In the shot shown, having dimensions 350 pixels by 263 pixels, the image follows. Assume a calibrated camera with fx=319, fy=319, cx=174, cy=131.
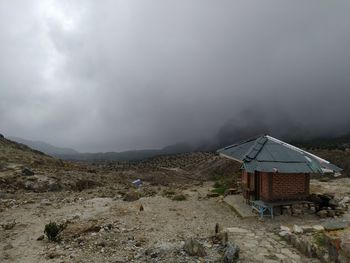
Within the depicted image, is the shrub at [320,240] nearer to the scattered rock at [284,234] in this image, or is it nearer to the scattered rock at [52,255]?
the scattered rock at [284,234]

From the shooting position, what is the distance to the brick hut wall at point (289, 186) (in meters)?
15.3

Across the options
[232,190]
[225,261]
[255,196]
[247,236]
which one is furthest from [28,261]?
[232,190]

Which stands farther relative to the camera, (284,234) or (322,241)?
(284,234)

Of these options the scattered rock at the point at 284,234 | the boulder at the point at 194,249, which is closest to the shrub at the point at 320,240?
the scattered rock at the point at 284,234

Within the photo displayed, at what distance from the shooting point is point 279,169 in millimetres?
14359

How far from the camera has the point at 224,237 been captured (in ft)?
36.9

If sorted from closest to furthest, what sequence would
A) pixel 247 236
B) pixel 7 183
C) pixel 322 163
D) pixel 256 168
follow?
1. pixel 247 236
2. pixel 256 168
3. pixel 322 163
4. pixel 7 183

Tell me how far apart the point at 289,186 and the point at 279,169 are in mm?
1760

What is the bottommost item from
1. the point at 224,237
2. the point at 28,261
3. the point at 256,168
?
the point at 28,261

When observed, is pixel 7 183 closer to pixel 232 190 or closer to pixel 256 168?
pixel 232 190

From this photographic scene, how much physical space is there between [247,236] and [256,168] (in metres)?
3.91

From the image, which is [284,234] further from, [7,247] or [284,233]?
[7,247]

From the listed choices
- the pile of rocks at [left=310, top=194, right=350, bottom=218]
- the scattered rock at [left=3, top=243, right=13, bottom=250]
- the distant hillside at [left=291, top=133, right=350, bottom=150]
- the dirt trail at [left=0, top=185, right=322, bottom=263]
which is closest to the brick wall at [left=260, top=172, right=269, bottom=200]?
the dirt trail at [left=0, top=185, right=322, bottom=263]

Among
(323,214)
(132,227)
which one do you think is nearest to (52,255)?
(132,227)
